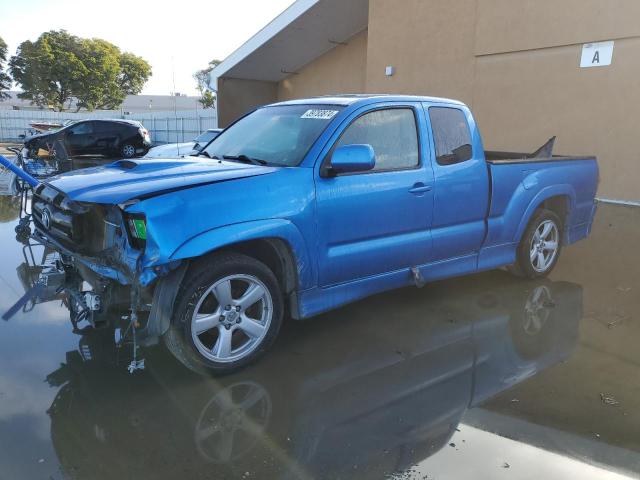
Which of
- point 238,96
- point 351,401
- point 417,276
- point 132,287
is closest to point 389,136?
point 417,276

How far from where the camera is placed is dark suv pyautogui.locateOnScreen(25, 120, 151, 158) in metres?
17.8

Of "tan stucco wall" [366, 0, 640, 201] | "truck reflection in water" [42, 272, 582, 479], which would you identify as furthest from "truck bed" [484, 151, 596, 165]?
"tan stucco wall" [366, 0, 640, 201]

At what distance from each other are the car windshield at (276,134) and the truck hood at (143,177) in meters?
0.27

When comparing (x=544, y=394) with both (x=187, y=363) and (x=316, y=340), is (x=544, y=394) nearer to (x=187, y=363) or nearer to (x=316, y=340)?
(x=316, y=340)

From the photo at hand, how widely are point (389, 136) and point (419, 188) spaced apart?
0.49 meters

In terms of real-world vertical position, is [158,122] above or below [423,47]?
below

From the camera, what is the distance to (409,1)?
12641 mm

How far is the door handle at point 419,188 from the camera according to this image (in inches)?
166

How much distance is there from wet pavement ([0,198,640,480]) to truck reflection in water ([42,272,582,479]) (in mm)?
11

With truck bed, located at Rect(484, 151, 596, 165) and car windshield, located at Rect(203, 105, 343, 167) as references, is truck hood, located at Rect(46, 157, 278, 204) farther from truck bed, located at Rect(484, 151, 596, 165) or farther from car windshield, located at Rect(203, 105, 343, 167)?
truck bed, located at Rect(484, 151, 596, 165)

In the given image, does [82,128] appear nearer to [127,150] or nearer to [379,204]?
[127,150]

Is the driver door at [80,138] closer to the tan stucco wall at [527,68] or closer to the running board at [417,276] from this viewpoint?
the tan stucco wall at [527,68]

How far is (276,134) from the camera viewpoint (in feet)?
14.0

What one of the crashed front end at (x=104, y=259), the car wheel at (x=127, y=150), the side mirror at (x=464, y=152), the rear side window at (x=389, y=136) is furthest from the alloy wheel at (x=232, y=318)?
the car wheel at (x=127, y=150)
